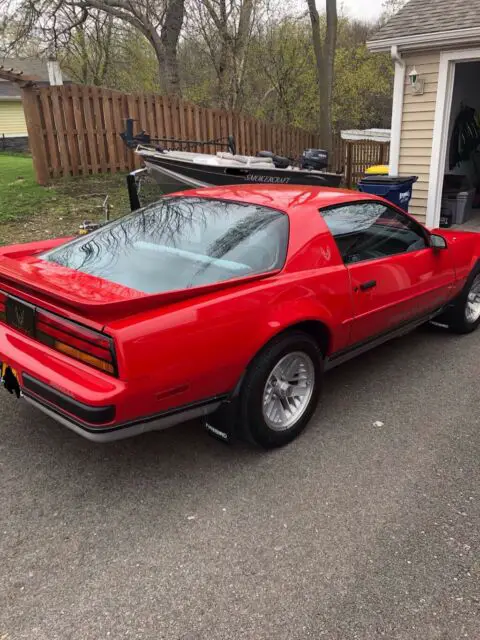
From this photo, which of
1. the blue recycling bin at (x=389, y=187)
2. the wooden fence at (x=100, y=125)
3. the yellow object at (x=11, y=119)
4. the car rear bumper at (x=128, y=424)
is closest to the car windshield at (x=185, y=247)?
the car rear bumper at (x=128, y=424)

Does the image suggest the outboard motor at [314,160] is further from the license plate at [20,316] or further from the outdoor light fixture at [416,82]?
the license plate at [20,316]

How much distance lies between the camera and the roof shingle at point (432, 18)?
7.75 m

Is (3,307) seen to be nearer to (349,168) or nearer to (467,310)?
(467,310)

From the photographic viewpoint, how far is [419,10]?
8.73m

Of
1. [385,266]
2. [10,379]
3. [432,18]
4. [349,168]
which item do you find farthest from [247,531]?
[349,168]

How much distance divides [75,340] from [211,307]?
67cm

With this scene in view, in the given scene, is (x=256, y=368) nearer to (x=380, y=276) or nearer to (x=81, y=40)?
(x=380, y=276)

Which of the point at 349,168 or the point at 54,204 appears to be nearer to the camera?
the point at 54,204

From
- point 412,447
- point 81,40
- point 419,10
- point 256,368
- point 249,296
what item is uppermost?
point 81,40

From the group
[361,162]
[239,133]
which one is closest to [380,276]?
[239,133]

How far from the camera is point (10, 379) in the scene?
2854 mm

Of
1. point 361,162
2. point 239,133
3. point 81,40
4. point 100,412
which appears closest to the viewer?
point 100,412

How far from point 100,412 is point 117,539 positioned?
2.03 ft

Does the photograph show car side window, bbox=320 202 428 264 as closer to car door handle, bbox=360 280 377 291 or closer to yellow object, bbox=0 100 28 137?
car door handle, bbox=360 280 377 291
